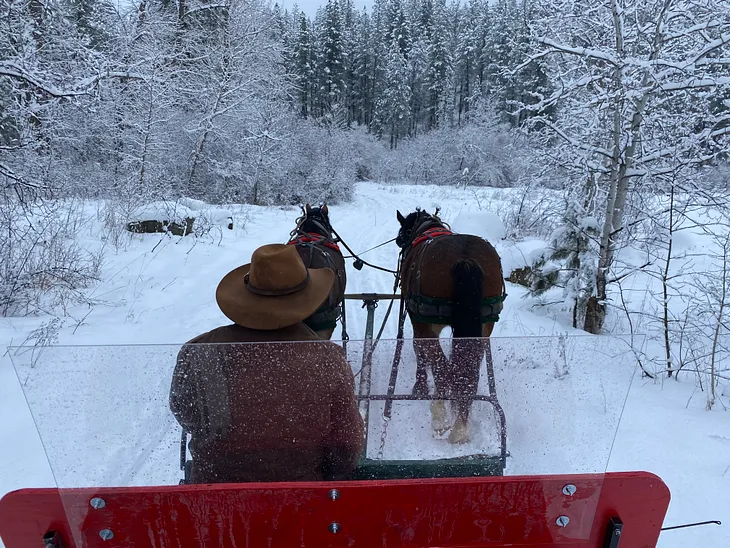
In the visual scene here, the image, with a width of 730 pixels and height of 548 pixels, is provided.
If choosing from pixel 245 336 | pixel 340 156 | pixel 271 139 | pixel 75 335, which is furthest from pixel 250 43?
pixel 245 336

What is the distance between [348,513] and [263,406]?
17.0 inches

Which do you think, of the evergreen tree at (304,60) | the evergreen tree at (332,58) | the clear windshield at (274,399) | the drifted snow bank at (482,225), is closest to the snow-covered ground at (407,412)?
the clear windshield at (274,399)

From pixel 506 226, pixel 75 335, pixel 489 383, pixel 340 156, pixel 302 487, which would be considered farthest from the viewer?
pixel 340 156

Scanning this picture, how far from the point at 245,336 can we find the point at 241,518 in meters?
0.62

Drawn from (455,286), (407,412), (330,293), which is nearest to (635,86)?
(455,286)

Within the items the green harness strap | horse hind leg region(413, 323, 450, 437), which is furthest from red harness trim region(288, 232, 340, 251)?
horse hind leg region(413, 323, 450, 437)

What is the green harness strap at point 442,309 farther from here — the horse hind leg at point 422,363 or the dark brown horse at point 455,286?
the horse hind leg at point 422,363

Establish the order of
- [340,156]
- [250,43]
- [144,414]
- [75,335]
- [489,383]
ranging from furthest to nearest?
[340,156] → [250,43] → [75,335] → [489,383] → [144,414]

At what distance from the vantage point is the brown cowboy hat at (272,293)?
5.66ft

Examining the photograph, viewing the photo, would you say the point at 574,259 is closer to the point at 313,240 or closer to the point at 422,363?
the point at 313,240

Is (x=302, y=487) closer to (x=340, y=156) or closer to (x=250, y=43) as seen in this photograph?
(x=250, y=43)

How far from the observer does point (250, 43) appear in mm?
17594

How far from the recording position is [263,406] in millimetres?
1536

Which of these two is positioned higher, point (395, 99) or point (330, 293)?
point (395, 99)
